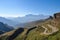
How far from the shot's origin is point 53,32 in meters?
195

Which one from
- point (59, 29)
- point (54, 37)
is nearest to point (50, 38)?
point (54, 37)

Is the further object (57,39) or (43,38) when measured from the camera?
(43,38)

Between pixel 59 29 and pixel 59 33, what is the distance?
452 inches

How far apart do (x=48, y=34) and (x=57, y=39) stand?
2206cm

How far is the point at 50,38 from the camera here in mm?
188375

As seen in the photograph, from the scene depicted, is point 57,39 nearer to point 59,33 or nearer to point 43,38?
point 59,33

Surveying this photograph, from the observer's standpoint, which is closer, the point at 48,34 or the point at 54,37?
the point at 54,37

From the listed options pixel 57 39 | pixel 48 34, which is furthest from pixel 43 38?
pixel 57 39

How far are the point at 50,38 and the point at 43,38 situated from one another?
1115 cm

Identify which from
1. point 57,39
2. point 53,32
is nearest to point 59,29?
point 53,32

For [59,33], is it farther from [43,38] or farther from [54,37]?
[43,38]

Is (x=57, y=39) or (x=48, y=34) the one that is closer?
(x=57, y=39)

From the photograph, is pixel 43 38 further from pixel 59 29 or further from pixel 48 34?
pixel 59 29

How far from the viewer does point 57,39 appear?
179000mm
